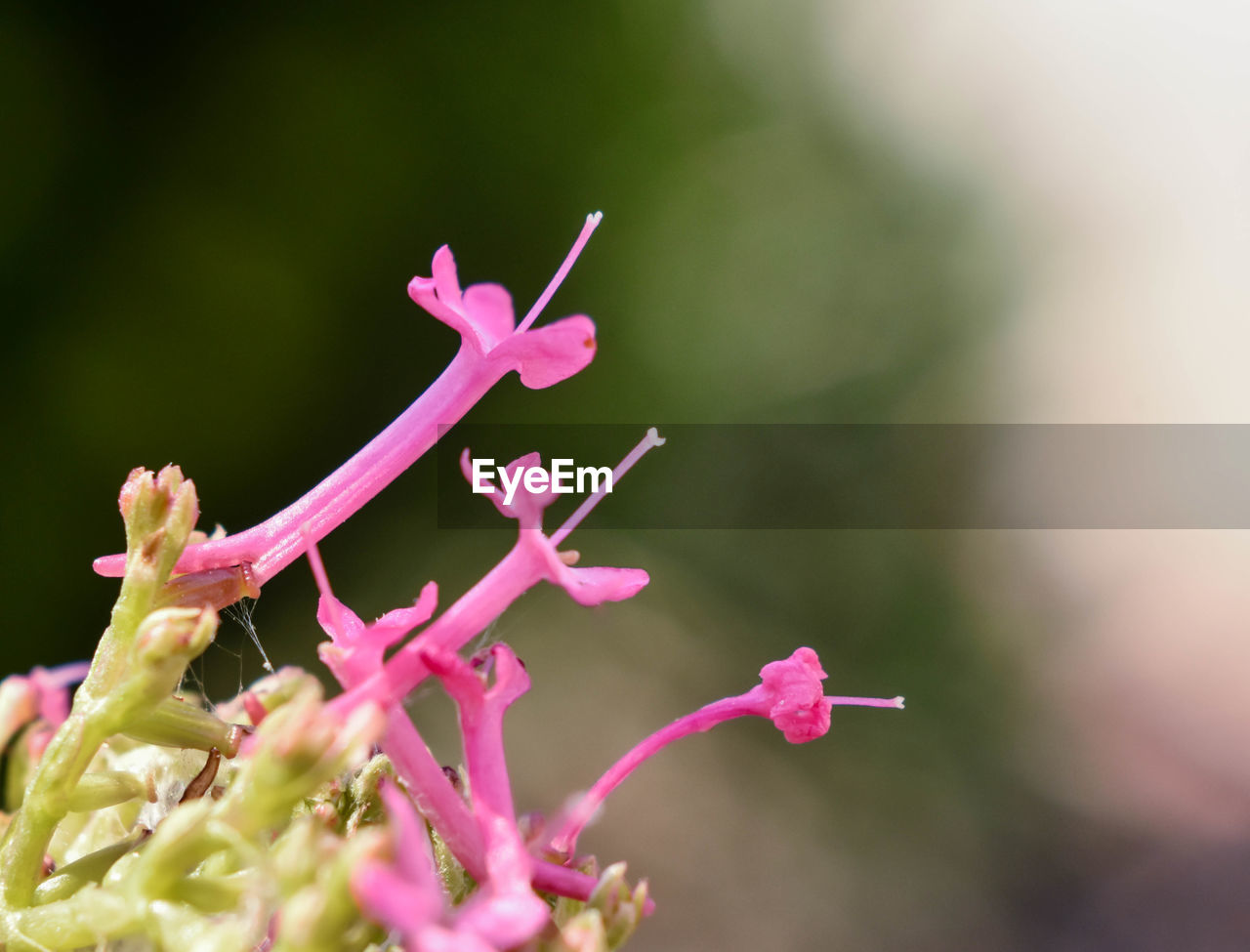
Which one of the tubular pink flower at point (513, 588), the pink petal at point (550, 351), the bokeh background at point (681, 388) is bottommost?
the tubular pink flower at point (513, 588)

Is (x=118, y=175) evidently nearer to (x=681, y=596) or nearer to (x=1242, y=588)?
(x=681, y=596)

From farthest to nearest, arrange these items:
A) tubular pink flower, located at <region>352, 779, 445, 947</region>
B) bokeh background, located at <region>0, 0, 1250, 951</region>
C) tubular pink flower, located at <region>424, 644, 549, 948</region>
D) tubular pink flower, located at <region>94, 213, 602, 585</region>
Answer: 1. bokeh background, located at <region>0, 0, 1250, 951</region>
2. tubular pink flower, located at <region>94, 213, 602, 585</region>
3. tubular pink flower, located at <region>424, 644, 549, 948</region>
4. tubular pink flower, located at <region>352, 779, 445, 947</region>

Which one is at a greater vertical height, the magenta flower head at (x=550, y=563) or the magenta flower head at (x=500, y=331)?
the magenta flower head at (x=500, y=331)

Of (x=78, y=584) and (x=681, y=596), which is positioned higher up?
(x=681, y=596)

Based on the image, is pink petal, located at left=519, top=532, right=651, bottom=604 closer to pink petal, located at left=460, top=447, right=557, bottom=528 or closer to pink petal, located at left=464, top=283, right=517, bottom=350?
pink petal, located at left=460, top=447, right=557, bottom=528

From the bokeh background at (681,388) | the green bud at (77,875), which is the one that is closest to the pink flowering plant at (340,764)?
the green bud at (77,875)

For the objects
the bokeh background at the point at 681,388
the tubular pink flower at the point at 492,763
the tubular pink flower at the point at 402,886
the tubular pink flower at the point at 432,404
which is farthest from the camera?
the bokeh background at the point at 681,388

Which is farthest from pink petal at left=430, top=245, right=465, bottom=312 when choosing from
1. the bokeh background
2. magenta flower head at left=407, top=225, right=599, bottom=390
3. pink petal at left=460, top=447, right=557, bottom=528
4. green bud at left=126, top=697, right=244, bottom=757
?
the bokeh background

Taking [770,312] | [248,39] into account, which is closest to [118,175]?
[248,39]

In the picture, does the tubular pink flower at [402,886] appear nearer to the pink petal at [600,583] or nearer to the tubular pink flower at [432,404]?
the pink petal at [600,583]
